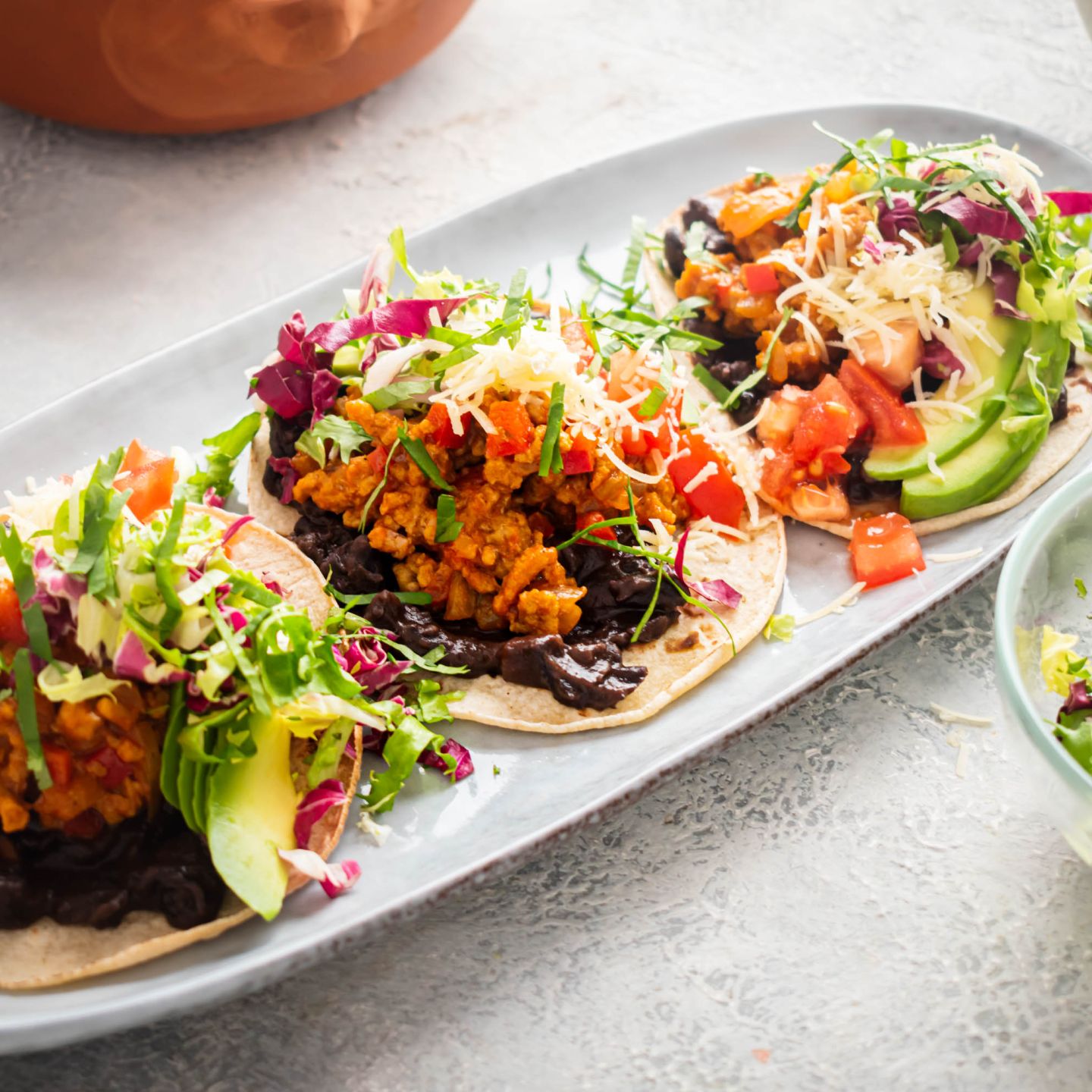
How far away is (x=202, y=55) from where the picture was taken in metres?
4.39

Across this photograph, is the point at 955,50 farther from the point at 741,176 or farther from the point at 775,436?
the point at 775,436

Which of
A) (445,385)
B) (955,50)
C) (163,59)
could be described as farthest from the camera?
(955,50)

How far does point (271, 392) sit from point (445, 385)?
609mm

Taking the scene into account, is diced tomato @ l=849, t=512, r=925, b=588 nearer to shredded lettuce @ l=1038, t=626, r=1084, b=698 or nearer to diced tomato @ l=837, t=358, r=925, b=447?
diced tomato @ l=837, t=358, r=925, b=447

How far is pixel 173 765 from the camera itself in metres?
2.69

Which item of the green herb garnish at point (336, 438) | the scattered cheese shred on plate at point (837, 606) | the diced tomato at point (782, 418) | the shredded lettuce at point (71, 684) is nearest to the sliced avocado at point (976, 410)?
the diced tomato at point (782, 418)

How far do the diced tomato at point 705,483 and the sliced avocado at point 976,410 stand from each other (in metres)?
0.45

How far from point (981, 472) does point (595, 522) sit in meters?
1.18

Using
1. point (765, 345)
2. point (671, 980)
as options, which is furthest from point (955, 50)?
point (671, 980)

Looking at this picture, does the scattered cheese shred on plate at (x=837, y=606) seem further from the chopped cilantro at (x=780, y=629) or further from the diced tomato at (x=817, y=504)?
the diced tomato at (x=817, y=504)

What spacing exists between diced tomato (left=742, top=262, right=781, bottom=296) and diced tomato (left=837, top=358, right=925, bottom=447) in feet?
1.27

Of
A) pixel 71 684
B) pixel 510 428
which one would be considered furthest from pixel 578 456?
pixel 71 684

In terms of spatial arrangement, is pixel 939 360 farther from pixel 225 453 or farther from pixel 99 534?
pixel 99 534

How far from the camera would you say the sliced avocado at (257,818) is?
8.42ft
